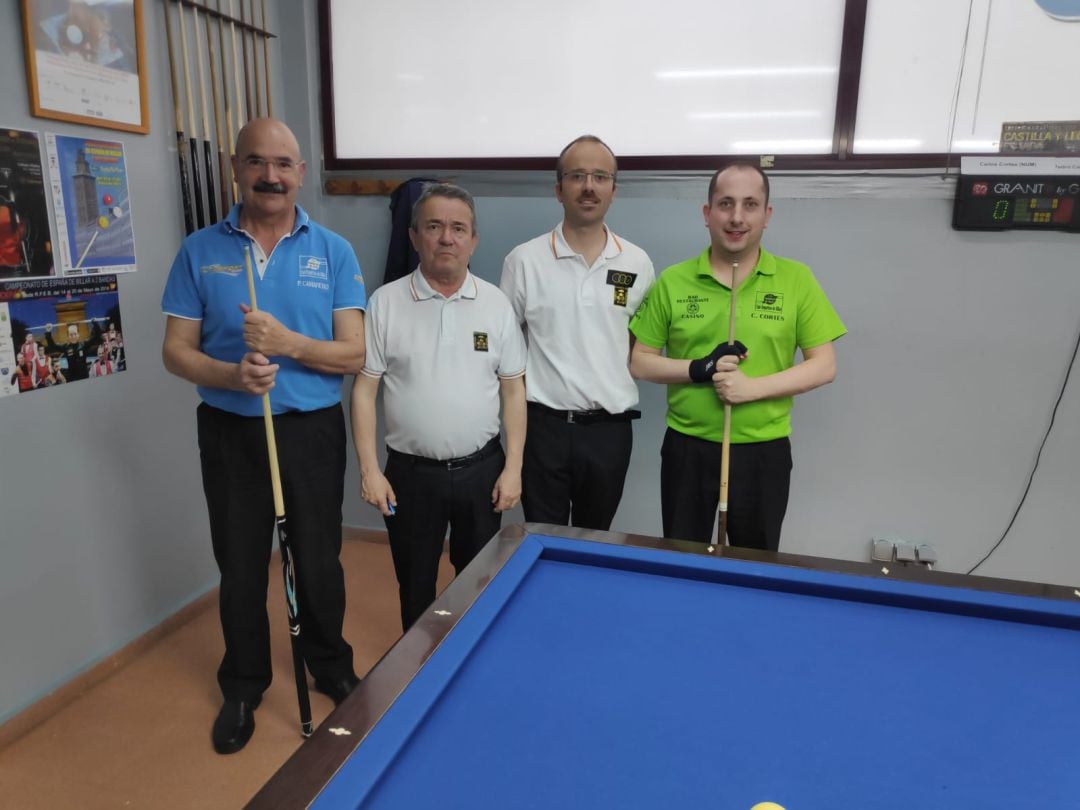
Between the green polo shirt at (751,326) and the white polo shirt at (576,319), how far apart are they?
0.56 ft

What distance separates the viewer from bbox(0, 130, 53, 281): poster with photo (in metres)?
Result: 2.02

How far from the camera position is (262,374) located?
→ 73.9 inches

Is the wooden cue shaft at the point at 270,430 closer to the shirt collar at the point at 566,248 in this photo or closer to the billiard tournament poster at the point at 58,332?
the billiard tournament poster at the point at 58,332

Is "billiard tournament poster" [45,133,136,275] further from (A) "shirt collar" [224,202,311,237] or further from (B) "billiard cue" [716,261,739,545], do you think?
(B) "billiard cue" [716,261,739,545]

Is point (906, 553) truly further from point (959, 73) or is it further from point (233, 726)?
point (233, 726)

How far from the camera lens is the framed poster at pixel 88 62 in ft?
6.83

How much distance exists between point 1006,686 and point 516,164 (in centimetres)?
257

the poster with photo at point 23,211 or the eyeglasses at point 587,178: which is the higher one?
the eyeglasses at point 587,178

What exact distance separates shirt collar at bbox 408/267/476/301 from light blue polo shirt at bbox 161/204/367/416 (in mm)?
196

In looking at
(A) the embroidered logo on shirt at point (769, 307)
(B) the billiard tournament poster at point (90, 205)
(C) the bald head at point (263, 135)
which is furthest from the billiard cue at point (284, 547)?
(A) the embroidered logo on shirt at point (769, 307)

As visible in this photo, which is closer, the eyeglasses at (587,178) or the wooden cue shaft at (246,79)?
the eyeglasses at (587,178)

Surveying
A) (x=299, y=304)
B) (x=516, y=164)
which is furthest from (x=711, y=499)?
(x=516, y=164)

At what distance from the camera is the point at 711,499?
7.29 ft

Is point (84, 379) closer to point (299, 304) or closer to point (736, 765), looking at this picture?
point (299, 304)
